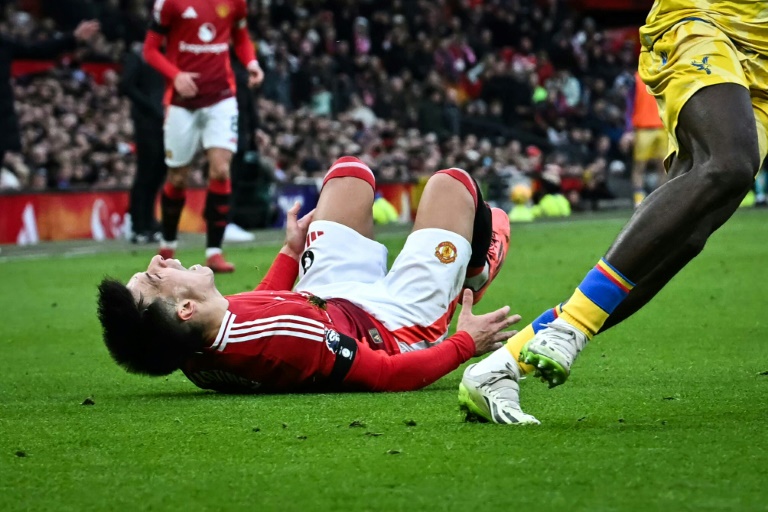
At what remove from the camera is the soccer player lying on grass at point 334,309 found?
4.41 metres

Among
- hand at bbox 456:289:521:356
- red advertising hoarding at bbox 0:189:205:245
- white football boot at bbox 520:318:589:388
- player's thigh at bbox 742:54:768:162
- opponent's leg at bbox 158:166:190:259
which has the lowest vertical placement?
red advertising hoarding at bbox 0:189:205:245

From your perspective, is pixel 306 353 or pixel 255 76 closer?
pixel 306 353

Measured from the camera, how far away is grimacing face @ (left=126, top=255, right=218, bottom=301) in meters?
4.45

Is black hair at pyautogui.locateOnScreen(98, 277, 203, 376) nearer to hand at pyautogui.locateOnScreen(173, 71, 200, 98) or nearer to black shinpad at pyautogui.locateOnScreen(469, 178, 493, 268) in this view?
black shinpad at pyautogui.locateOnScreen(469, 178, 493, 268)

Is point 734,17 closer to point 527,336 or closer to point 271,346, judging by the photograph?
point 527,336

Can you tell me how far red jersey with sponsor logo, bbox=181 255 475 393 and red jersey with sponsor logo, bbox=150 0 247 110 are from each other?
19.8ft

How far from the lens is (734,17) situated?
14.3ft

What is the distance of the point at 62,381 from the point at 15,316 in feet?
9.95

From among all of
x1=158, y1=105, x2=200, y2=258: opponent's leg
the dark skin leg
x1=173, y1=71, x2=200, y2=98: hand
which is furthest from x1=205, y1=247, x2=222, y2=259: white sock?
the dark skin leg

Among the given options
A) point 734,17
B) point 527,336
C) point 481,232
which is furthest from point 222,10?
point 527,336

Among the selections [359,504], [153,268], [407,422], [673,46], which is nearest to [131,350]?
[153,268]

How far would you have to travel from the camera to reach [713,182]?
3953mm

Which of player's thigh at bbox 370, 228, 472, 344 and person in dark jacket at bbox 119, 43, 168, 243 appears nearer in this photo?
player's thigh at bbox 370, 228, 472, 344

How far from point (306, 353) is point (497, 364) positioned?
752mm
